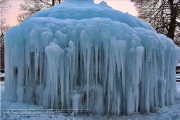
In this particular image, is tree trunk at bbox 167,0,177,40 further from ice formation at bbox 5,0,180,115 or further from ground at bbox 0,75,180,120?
ice formation at bbox 5,0,180,115

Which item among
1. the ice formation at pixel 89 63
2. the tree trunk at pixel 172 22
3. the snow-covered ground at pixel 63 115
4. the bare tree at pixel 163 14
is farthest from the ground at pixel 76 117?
the bare tree at pixel 163 14

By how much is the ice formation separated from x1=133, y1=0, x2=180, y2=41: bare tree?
14.0m

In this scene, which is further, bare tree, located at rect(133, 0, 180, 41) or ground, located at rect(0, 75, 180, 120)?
bare tree, located at rect(133, 0, 180, 41)

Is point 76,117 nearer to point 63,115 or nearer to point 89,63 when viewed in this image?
point 63,115

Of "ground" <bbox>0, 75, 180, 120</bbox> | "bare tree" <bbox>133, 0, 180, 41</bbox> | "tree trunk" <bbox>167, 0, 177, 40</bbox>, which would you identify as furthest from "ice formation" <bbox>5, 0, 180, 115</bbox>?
"bare tree" <bbox>133, 0, 180, 41</bbox>

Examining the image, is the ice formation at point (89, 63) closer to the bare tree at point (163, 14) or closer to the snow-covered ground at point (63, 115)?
the snow-covered ground at point (63, 115)

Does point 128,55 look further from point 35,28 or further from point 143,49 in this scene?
point 35,28

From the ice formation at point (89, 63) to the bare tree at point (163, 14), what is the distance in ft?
45.9

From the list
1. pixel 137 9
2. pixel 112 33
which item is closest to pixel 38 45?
pixel 112 33

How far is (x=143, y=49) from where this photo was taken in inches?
277

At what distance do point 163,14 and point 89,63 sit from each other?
650 inches

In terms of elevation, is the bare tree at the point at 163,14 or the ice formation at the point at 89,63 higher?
the bare tree at the point at 163,14

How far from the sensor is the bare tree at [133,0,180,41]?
68.3 ft

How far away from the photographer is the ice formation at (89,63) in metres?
6.98
